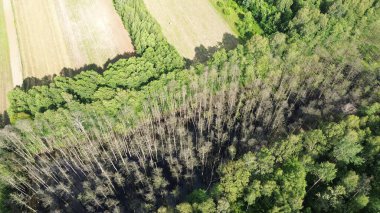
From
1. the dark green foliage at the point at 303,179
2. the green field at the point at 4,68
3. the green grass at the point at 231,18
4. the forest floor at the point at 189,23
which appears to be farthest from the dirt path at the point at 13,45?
the green grass at the point at 231,18

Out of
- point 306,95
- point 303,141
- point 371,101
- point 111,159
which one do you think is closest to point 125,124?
point 111,159

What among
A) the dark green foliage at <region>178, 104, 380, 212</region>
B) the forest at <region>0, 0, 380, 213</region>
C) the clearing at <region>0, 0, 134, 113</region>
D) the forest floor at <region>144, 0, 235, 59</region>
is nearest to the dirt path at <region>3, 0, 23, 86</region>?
the clearing at <region>0, 0, 134, 113</region>

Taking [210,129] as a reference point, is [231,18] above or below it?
above

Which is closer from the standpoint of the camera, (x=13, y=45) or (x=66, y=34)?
(x=13, y=45)

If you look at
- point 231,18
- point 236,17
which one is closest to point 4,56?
point 231,18

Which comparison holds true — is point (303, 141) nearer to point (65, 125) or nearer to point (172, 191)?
point (172, 191)

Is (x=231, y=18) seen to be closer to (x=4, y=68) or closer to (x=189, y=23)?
(x=189, y=23)

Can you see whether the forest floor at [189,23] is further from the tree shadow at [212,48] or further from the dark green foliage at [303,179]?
the dark green foliage at [303,179]
